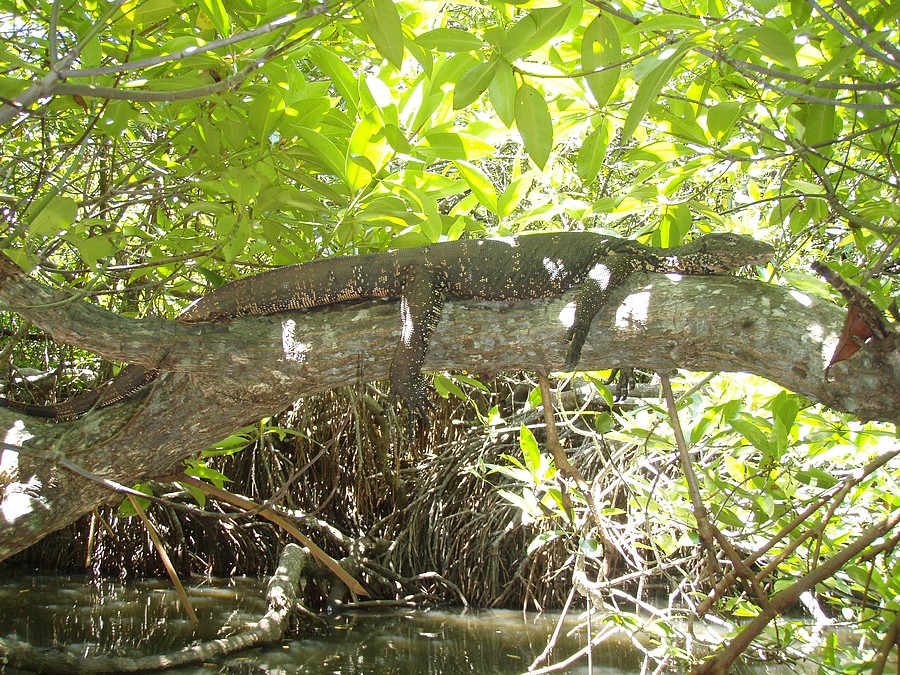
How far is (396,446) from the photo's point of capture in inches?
301

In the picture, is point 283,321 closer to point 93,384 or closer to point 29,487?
point 29,487

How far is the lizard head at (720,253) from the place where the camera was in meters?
3.39

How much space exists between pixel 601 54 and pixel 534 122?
28cm

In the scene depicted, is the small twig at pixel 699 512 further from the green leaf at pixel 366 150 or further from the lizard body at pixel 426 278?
the green leaf at pixel 366 150

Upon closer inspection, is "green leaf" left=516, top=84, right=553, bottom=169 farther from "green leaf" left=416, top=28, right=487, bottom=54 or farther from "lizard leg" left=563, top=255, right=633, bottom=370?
"lizard leg" left=563, top=255, right=633, bottom=370

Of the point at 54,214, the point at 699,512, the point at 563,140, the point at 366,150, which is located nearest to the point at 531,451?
the point at 699,512

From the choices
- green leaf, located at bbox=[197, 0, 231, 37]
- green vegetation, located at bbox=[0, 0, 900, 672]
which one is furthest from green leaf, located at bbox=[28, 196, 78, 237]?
green leaf, located at bbox=[197, 0, 231, 37]

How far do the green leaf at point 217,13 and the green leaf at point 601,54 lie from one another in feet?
4.32

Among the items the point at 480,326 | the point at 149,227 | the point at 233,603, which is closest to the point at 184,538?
the point at 233,603

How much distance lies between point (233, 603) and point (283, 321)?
4.95 meters

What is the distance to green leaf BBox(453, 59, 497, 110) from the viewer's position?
6.66 ft

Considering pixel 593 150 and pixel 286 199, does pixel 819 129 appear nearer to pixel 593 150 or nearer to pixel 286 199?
pixel 593 150

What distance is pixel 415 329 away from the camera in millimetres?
3135

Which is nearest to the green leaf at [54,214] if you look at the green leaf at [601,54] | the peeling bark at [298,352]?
the peeling bark at [298,352]
